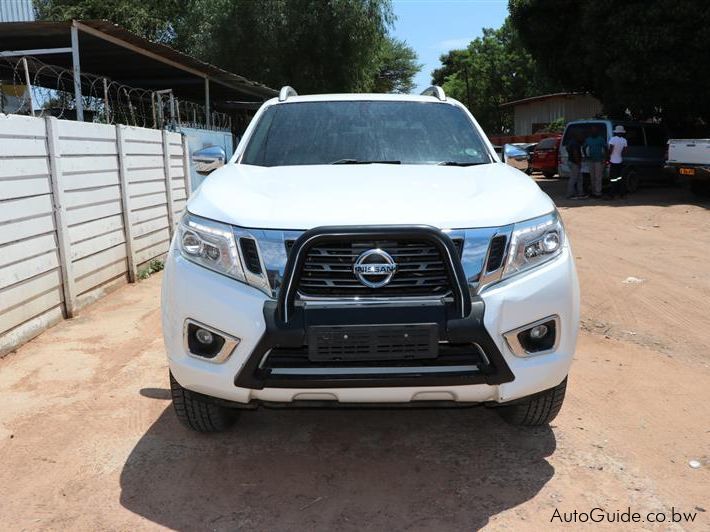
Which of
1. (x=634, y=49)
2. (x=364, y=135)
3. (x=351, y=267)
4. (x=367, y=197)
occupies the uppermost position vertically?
(x=634, y=49)

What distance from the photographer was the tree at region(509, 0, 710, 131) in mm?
15492

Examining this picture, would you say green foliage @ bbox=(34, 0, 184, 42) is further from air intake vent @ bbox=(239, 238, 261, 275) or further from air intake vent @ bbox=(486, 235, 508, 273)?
air intake vent @ bbox=(486, 235, 508, 273)

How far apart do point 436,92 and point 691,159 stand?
11082 mm

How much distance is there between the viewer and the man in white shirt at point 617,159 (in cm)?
1530

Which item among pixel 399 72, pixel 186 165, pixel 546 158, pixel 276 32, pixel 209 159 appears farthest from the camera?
pixel 399 72

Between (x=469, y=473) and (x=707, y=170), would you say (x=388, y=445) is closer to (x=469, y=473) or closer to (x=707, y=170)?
(x=469, y=473)

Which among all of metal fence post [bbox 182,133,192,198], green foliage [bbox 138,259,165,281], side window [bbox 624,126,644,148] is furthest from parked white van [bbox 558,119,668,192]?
green foliage [bbox 138,259,165,281]

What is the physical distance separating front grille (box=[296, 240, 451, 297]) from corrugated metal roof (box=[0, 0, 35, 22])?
16804mm

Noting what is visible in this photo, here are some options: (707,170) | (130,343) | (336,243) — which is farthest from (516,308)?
(707,170)

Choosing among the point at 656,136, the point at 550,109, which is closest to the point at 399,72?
the point at 550,109

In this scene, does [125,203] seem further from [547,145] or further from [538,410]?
[547,145]

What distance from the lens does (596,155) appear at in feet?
50.9

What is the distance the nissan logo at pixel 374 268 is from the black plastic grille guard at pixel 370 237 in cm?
8

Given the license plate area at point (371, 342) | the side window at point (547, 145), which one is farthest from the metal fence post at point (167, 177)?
the side window at point (547, 145)
